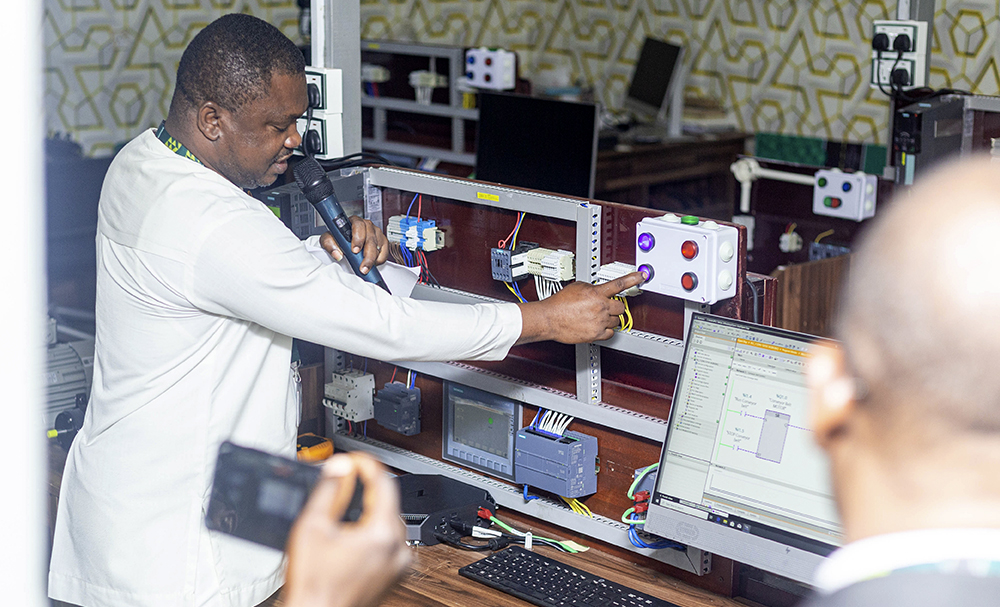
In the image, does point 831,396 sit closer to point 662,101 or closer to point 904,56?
point 904,56

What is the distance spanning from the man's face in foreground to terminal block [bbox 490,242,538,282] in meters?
0.50

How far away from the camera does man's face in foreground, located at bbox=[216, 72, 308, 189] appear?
163 centimetres

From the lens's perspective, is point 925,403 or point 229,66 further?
point 229,66

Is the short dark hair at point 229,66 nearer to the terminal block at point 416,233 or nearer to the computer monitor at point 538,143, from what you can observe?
the terminal block at point 416,233

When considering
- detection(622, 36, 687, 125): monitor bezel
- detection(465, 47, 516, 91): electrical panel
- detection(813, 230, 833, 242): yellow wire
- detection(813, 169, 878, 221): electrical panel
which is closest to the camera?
detection(813, 169, 878, 221): electrical panel

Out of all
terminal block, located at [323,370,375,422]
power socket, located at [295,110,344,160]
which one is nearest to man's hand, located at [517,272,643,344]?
terminal block, located at [323,370,375,422]

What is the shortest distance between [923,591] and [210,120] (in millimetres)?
1342

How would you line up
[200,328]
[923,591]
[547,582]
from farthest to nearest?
[547,582] < [200,328] < [923,591]

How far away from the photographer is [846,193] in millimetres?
3580

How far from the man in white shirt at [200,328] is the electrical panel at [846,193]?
2.22m

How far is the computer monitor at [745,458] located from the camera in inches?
64.2

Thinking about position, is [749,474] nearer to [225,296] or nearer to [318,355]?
[225,296]

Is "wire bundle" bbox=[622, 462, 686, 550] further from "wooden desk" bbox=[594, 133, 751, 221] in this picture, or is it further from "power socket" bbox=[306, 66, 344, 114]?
"wooden desk" bbox=[594, 133, 751, 221]

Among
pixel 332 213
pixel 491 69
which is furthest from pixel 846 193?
pixel 332 213
